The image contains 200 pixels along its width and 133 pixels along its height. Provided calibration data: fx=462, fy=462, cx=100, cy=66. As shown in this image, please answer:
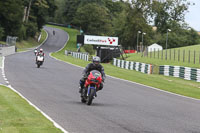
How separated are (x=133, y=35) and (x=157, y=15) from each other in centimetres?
2580

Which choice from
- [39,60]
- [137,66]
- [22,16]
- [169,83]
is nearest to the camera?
A: [169,83]

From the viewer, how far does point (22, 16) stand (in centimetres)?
9138

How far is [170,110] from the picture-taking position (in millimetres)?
13789

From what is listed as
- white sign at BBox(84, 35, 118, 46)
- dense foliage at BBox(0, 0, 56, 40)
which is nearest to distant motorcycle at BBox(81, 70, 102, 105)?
white sign at BBox(84, 35, 118, 46)

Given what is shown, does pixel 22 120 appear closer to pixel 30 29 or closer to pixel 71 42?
pixel 30 29

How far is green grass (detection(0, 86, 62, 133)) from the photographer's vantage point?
8.44m

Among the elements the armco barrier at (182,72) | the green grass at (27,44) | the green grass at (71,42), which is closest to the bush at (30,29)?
the green grass at (27,44)

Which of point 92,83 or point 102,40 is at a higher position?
point 102,40

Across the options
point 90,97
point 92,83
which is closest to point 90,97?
point 90,97

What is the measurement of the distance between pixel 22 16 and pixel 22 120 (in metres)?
83.8

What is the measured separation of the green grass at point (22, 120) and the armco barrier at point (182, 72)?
21.2 m

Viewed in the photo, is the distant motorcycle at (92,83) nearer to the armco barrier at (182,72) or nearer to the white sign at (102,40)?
the armco barrier at (182,72)

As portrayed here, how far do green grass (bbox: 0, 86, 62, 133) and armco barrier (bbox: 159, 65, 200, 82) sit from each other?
2116 centimetres

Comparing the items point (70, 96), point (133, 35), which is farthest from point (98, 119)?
point (133, 35)
